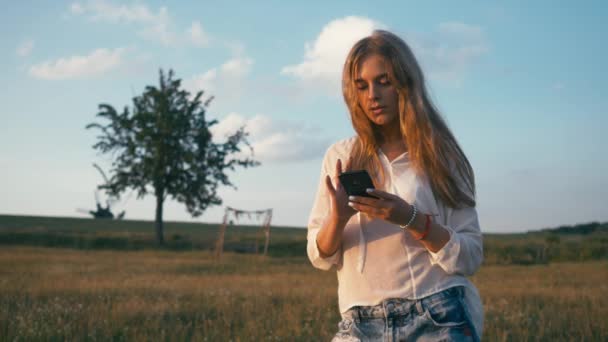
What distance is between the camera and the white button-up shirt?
8.16 ft

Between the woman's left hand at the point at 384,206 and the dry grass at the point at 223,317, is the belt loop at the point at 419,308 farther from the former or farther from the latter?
the dry grass at the point at 223,317

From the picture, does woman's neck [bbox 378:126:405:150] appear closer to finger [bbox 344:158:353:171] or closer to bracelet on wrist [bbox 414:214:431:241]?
finger [bbox 344:158:353:171]

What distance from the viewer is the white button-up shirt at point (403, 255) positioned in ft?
8.16

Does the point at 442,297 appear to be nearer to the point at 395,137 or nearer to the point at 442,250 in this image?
the point at 442,250

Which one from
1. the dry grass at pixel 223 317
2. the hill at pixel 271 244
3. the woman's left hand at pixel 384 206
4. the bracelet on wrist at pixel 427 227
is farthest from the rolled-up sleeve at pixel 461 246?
the hill at pixel 271 244

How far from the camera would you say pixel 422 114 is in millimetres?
2658

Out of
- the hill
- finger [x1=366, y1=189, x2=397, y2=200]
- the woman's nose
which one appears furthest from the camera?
the hill

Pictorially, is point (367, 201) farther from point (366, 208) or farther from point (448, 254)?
point (448, 254)

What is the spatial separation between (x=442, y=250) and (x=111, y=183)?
127ft

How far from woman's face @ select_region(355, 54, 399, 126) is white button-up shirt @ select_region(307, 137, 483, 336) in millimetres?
183

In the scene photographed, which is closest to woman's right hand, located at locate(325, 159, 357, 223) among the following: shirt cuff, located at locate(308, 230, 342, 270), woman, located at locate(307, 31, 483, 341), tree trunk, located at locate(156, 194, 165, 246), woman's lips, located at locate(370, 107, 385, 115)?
→ woman, located at locate(307, 31, 483, 341)

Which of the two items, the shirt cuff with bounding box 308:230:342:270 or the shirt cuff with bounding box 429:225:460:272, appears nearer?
the shirt cuff with bounding box 429:225:460:272

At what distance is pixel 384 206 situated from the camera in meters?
2.31

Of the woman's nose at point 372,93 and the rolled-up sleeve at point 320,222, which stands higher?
the woman's nose at point 372,93
